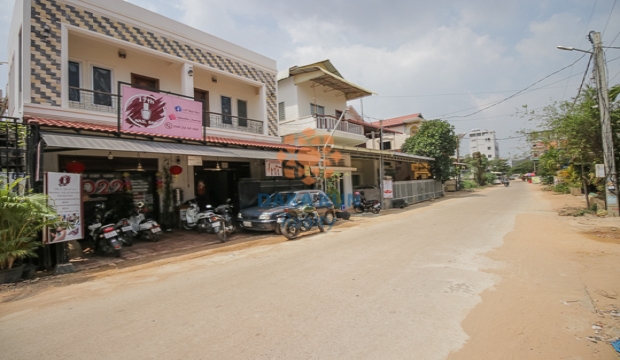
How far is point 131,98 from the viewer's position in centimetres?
796

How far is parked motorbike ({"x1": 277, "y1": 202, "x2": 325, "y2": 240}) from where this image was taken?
9.65 m

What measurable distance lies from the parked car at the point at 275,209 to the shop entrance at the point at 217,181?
213cm

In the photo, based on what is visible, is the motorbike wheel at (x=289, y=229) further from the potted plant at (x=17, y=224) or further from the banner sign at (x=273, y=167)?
the potted plant at (x=17, y=224)

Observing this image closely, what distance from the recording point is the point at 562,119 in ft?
45.8

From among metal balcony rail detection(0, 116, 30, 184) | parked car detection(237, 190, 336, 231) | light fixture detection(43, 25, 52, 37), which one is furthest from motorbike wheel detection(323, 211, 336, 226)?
light fixture detection(43, 25, 52, 37)

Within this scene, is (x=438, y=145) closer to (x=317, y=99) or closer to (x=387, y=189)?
(x=387, y=189)

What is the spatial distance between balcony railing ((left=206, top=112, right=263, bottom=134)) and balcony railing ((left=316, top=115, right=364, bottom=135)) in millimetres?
4024

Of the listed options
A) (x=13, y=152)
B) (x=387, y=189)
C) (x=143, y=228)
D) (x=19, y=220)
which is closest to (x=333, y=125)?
(x=387, y=189)

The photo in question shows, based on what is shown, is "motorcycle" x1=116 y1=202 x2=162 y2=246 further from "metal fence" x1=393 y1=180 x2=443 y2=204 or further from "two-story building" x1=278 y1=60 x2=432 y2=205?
"metal fence" x1=393 y1=180 x2=443 y2=204

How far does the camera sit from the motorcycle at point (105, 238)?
24.6 feet

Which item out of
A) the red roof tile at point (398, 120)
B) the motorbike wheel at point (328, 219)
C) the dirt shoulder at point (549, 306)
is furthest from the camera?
the red roof tile at point (398, 120)

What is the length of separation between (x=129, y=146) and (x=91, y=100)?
12.2 ft

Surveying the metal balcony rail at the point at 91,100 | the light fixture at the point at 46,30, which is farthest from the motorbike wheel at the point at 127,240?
the light fixture at the point at 46,30

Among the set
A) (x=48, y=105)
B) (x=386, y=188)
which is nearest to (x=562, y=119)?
(x=386, y=188)
